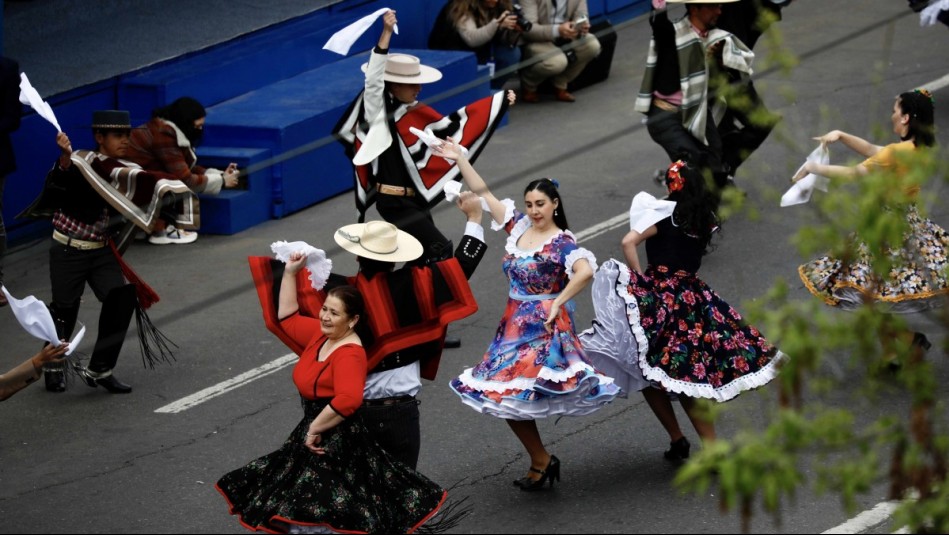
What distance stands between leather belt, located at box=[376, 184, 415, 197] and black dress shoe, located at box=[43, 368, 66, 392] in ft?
7.73

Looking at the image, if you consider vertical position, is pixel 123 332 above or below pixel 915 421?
below

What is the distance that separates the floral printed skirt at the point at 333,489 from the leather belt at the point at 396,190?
3287mm

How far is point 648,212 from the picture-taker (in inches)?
313

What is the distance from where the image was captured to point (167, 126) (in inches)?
460

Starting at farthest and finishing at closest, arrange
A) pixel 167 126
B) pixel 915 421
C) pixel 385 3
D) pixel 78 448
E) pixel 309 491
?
pixel 385 3 → pixel 167 126 → pixel 78 448 → pixel 309 491 → pixel 915 421

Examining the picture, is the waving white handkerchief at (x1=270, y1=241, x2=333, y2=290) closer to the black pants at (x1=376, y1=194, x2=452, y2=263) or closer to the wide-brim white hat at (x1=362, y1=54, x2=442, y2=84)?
the black pants at (x1=376, y1=194, x2=452, y2=263)

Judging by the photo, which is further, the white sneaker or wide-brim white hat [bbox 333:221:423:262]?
the white sneaker

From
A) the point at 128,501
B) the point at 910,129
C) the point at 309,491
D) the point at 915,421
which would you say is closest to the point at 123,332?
the point at 128,501

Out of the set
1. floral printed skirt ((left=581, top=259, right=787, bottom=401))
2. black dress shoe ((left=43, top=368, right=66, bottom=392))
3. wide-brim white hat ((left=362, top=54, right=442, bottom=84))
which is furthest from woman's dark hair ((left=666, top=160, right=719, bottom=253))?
black dress shoe ((left=43, top=368, right=66, bottom=392))

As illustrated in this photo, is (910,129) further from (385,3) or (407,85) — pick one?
(385,3)

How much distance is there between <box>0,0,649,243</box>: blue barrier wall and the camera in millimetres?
12523

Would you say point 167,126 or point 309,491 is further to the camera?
point 167,126

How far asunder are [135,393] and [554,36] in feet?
25.0

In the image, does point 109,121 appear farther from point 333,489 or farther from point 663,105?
point 663,105
